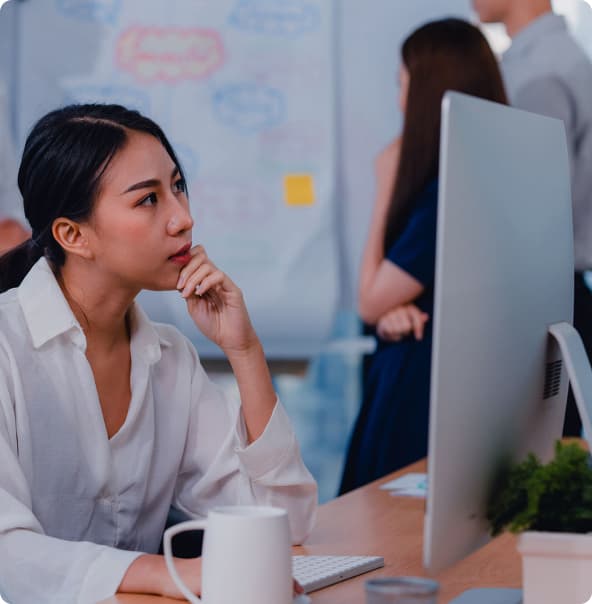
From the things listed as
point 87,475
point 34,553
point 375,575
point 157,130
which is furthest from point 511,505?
point 157,130

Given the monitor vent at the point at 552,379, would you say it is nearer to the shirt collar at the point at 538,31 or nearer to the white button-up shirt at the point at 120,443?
the white button-up shirt at the point at 120,443

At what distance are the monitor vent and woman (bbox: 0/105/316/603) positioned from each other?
431 millimetres

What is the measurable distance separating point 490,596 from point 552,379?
237 millimetres

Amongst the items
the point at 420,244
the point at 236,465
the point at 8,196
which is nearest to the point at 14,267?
the point at 236,465

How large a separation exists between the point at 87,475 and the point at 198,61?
253cm

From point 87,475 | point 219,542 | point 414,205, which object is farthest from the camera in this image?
point 414,205

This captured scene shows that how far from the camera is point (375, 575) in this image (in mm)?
1226

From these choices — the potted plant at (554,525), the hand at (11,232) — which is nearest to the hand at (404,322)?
the hand at (11,232)

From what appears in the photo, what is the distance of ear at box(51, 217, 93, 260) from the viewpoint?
5.20 ft

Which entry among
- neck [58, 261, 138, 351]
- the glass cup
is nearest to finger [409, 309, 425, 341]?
neck [58, 261, 138, 351]

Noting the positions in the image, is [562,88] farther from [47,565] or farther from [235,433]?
[47,565]

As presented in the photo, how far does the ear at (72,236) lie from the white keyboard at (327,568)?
1.90 feet

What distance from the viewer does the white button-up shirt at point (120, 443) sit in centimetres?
143

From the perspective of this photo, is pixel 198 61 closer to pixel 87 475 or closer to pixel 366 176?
pixel 366 176
